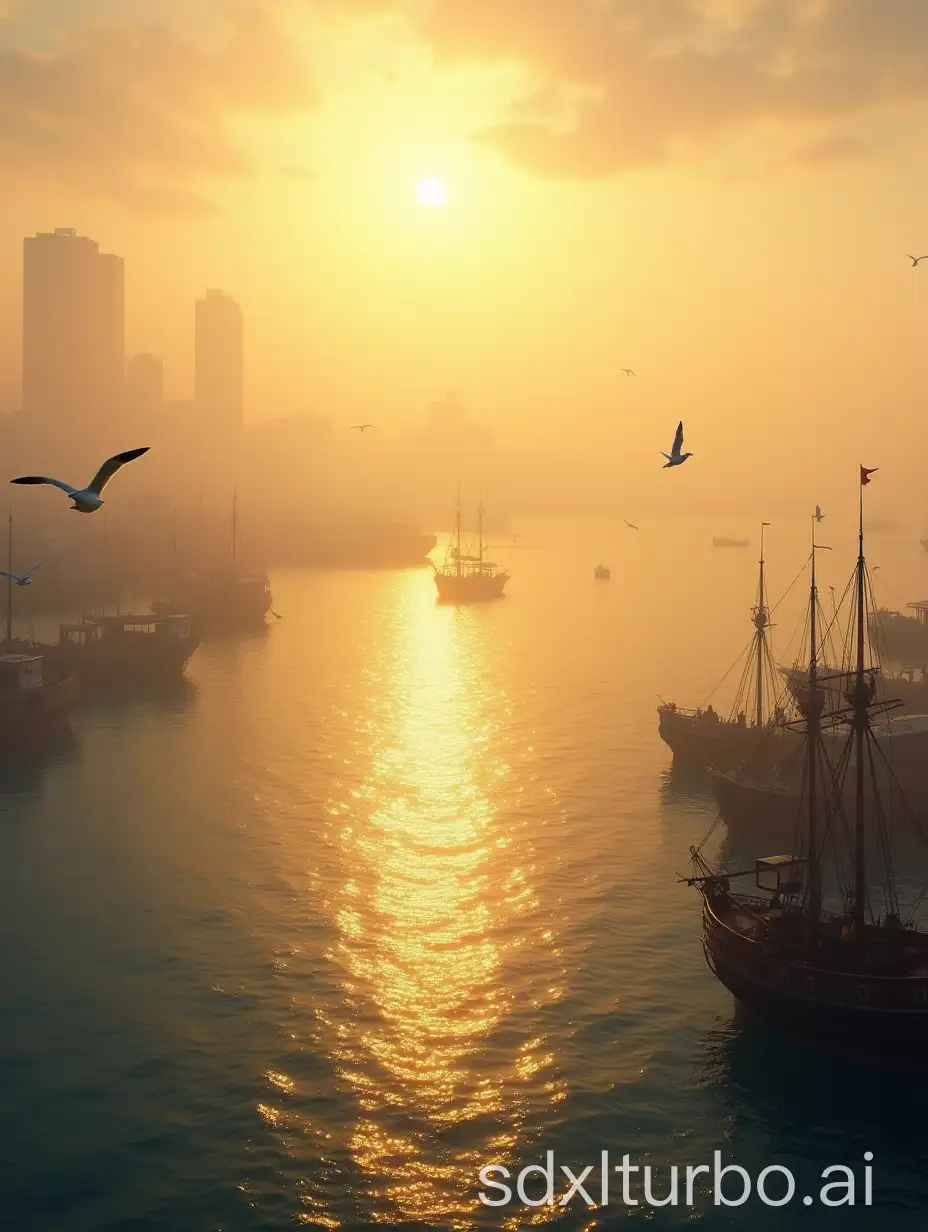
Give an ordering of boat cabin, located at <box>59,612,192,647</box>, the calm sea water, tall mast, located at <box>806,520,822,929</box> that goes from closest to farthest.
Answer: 1. the calm sea water
2. tall mast, located at <box>806,520,822,929</box>
3. boat cabin, located at <box>59,612,192,647</box>

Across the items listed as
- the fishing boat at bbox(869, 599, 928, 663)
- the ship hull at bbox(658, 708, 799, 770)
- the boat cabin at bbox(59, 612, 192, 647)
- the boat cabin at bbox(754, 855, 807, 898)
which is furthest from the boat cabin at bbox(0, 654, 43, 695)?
the fishing boat at bbox(869, 599, 928, 663)

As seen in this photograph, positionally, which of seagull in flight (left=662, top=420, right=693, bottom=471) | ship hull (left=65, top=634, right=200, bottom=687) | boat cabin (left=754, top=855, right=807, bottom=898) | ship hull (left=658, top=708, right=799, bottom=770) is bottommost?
A: boat cabin (left=754, top=855, right=807, bottom=898)

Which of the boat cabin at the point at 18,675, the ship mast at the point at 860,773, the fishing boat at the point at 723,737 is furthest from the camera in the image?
the boat cabin at the point at 18,675

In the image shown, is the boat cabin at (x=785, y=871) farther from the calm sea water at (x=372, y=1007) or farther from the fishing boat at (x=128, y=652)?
the fishing boat at (x=128, y=652)

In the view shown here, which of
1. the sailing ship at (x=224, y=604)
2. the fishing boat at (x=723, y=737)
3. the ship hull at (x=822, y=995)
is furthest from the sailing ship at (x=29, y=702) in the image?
the sailing ship at (x=224, y=604)

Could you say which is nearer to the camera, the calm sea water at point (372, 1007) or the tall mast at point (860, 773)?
the calm sea water at point (372, 1007)

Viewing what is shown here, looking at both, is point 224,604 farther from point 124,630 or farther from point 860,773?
point 860,773

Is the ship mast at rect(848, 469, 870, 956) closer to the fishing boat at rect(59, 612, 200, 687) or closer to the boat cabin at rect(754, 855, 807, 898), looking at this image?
the boat cabin at rect(754, 855, 807, 898)
